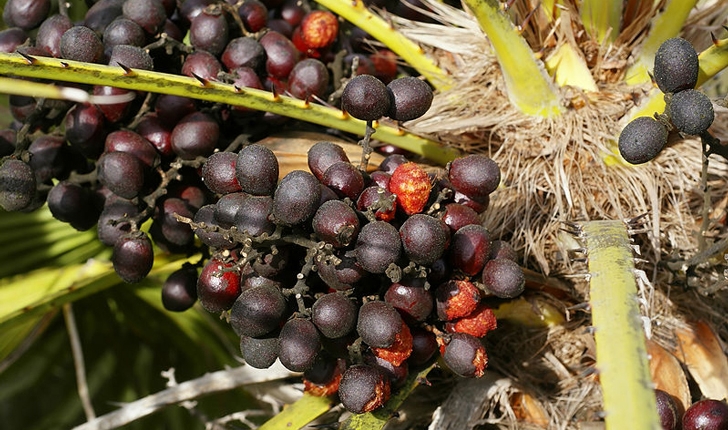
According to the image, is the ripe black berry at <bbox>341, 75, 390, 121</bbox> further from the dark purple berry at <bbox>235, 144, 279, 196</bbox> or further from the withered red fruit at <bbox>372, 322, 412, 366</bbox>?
the withered red fruit at <bbox>372, 322, 412, 366</bbox>

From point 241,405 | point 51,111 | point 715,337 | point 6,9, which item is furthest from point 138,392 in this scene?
point 715,337

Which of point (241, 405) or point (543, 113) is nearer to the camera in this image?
point (543, 113)

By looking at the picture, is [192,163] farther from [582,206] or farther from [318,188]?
[582,206]

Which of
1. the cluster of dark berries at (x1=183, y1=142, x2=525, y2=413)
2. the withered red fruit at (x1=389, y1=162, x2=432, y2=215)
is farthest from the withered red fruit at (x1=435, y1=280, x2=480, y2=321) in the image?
the withered red fruit at (x1=389, y1=162, x2=432, y2=215)

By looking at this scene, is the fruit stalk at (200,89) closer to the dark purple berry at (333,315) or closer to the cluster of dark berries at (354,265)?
the cluster of dark berries at (354,265)

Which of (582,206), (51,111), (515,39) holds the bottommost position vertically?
(51,111)

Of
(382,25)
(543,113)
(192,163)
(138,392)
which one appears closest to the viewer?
(192,163)

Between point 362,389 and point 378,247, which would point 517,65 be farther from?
point 362,389
